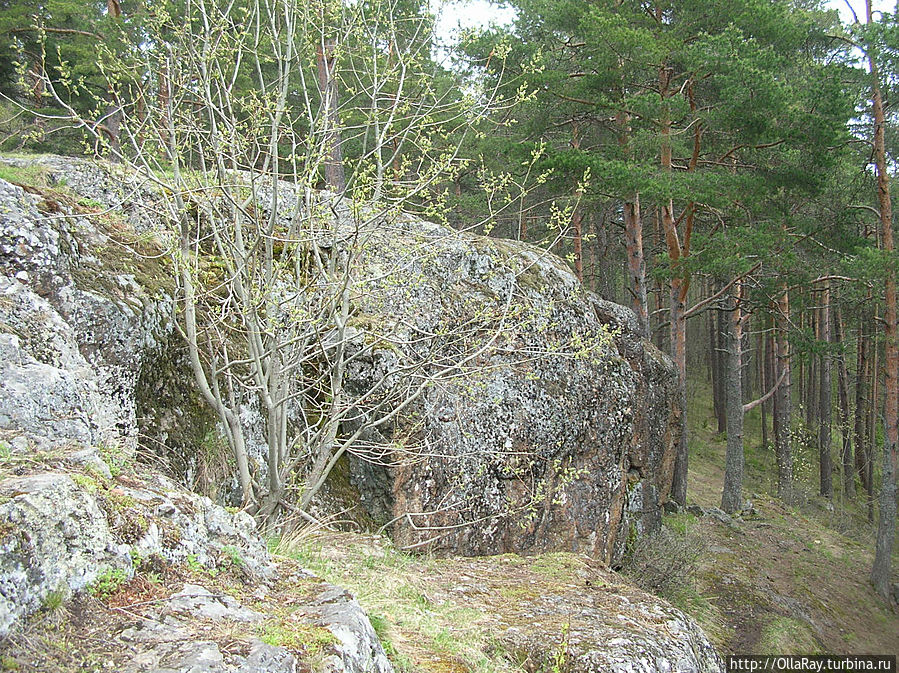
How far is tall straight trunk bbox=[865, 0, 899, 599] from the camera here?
11555 mm

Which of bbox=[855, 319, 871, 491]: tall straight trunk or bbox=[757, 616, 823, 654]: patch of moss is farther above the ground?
bbox=[855, 319, 871, 491]: tall straight trunk

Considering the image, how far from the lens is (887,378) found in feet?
40.2

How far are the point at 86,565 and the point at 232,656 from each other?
0.67 metres

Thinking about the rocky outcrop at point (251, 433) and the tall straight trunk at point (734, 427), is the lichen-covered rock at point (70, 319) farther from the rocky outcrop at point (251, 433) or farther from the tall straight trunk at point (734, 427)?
the tall straight trunk at point (734, 427)

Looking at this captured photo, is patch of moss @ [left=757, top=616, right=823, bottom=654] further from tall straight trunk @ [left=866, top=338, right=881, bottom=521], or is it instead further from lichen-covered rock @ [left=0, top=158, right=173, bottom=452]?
tall straight trunk @ [left=866, top=338, right=881, bottom=521]

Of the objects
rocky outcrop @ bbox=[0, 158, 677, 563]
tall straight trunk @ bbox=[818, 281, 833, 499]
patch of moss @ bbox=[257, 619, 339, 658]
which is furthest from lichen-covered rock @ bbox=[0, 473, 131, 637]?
tall straight trunk @ bbox=[818, 281, 833, 499]

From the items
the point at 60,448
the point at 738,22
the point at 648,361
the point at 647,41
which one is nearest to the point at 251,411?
the point at 60,448

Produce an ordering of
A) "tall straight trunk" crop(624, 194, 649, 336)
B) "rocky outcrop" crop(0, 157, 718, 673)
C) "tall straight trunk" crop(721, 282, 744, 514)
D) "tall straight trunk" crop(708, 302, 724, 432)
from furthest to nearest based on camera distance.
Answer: "tall straight trunk" crop(708, 302, 724, 432), "tall straight trunk" crop(721, 282, 744, 514), "tall straight trunk" crop(624, 194, 649, 336), "rocky outcrop" crop(0, 157, 718, 673)

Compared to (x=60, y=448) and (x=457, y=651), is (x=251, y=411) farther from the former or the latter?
(x=457, y=651)

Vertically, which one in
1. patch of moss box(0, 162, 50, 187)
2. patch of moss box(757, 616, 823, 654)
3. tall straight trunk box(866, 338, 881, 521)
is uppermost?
patch of moss box(0, 162, 50, 187)

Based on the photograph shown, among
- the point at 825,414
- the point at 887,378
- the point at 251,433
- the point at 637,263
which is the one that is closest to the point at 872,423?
the point at 825,414

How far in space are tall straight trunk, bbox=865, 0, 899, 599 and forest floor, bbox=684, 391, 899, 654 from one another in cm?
64

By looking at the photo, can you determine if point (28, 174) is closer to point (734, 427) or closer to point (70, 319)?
point (70, 319)

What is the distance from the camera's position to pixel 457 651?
3533mm
